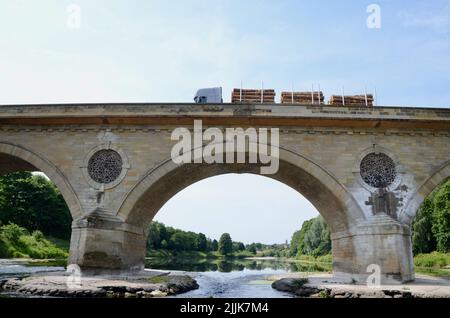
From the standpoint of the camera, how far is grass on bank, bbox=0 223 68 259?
28353mm

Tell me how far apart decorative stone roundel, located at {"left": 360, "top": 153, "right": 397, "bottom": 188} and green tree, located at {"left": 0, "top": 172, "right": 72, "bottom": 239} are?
3979 cm

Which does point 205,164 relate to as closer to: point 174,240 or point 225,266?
point 225,266

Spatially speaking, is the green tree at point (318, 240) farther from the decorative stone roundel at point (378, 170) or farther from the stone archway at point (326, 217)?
the decorative stone roundel at point (378, 170)

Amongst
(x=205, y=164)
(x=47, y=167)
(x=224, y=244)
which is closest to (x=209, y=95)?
(x=205, y=164)

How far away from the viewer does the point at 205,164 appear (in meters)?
15.2

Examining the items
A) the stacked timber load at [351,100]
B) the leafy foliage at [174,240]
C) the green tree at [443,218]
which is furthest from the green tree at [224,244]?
the stacked timber load at [351,100]

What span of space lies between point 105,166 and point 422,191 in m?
12.3

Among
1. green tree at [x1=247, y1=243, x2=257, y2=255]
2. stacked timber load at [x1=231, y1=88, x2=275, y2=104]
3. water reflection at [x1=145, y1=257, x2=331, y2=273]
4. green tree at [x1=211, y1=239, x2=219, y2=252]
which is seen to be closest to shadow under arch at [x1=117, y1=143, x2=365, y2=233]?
stacked timber load at [x1=231, y1=88, x2=275, y2=104]

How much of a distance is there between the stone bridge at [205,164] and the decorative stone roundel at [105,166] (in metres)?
0.04

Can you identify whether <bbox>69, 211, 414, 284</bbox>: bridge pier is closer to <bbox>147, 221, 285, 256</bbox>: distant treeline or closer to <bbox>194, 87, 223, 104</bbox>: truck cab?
<bbox>194, 87, 223, 104</bbox>: truck cab

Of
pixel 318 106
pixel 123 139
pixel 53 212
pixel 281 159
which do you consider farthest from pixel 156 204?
pixel 53 212

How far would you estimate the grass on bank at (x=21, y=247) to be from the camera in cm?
2835

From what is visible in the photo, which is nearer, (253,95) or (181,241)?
(253,95)
